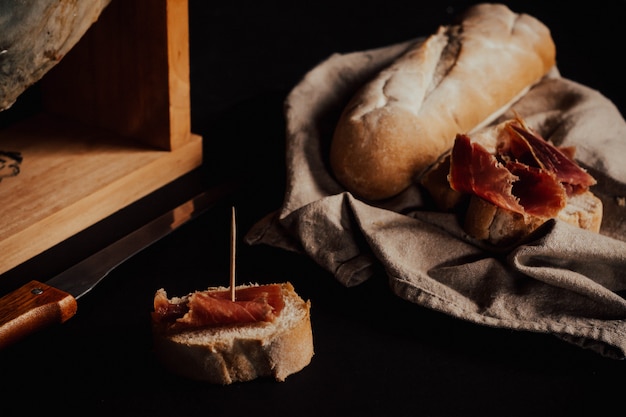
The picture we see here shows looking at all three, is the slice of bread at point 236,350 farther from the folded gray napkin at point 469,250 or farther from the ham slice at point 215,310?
the folded gray napkin at point 469,250

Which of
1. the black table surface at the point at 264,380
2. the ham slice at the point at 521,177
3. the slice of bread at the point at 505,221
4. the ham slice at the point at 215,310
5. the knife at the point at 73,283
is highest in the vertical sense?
the ham slice at the point at 521,177

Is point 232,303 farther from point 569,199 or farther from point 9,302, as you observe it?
point 569,199

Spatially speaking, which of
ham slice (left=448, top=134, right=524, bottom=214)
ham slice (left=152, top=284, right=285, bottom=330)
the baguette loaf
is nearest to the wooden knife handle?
ham slice (left=152, top=284, right=285, bottom=330)

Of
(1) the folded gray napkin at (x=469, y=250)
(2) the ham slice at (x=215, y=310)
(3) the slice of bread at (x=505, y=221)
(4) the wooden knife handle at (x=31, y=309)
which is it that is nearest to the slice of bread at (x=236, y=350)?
(2) the ham slice at (x=215, y=310)

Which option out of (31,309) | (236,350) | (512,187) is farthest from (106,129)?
(512,187)

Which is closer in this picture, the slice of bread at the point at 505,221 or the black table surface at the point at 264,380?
the black table surface at the point at 264,380

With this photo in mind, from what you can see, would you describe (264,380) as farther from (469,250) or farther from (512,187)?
(512,187)

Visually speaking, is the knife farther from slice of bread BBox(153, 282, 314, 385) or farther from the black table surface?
slice of bread BBox(153, 282, 314, 385)
